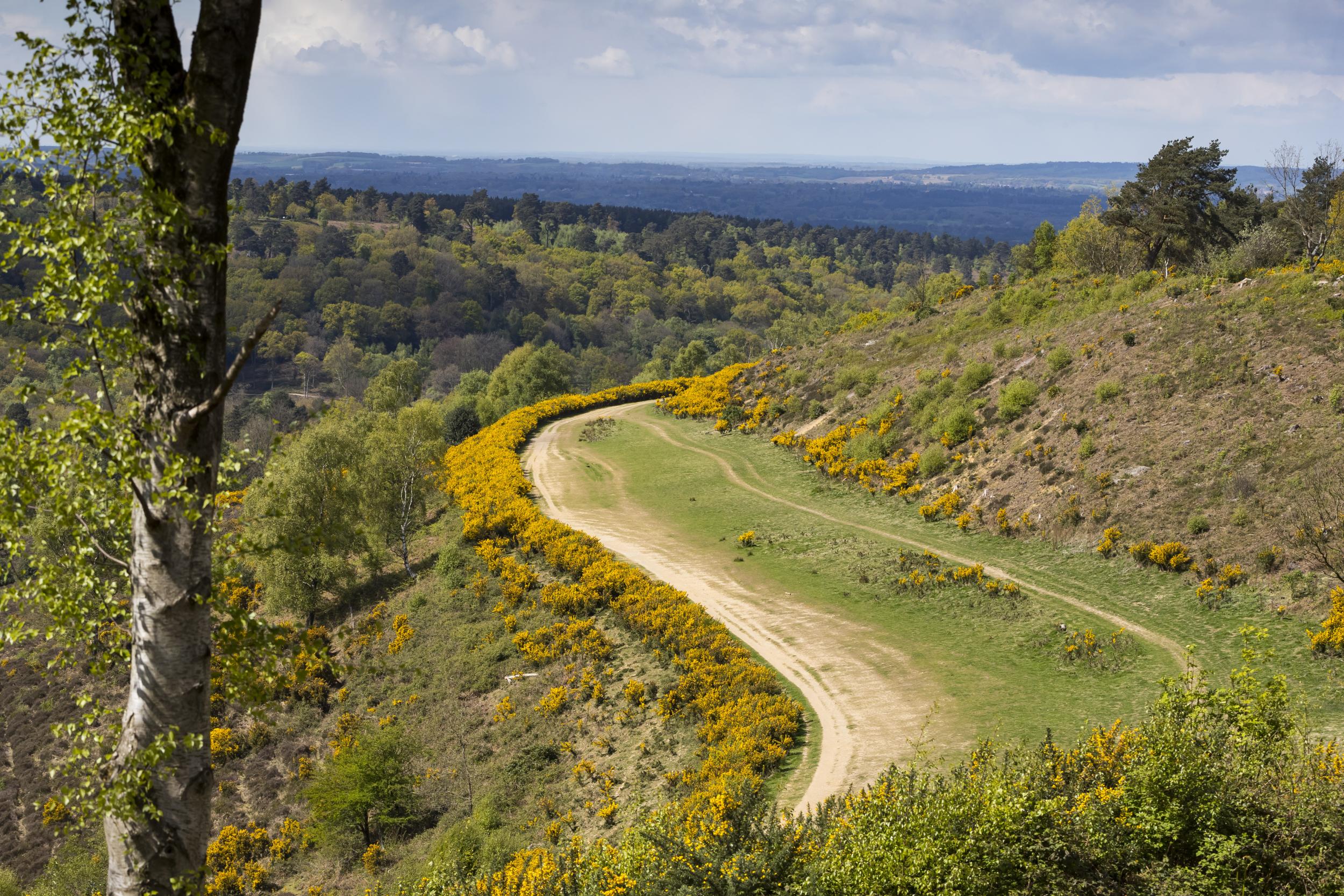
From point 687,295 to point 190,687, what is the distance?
186704mm

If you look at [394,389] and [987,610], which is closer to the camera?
[987,610]

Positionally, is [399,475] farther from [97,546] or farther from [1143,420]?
[97,546]

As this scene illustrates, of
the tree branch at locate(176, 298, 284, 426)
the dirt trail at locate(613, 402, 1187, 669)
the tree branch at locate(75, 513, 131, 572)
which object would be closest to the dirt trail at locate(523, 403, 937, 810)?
the dirt trail at locate(613, 402, 1187, 669)

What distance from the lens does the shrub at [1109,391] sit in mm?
31000

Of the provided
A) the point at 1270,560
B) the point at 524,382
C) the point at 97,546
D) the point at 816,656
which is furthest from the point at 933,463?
the point at 524,382

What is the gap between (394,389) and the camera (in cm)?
6588

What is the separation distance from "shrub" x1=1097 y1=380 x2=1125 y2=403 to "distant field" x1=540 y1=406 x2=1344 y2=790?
25.5ft

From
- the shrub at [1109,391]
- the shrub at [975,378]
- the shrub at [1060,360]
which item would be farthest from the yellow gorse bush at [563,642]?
the shrub at [1060,360]

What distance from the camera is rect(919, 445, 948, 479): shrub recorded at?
33.8 m

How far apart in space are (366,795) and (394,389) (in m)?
48.8

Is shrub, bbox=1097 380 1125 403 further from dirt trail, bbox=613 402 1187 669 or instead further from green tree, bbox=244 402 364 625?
green tree, bbox=244 402 364 625

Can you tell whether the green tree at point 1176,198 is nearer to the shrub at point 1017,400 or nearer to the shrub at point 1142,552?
the shrub at point 1017,400

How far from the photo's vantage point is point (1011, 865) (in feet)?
29.5

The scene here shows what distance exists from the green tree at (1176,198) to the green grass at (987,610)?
26.9 meters
